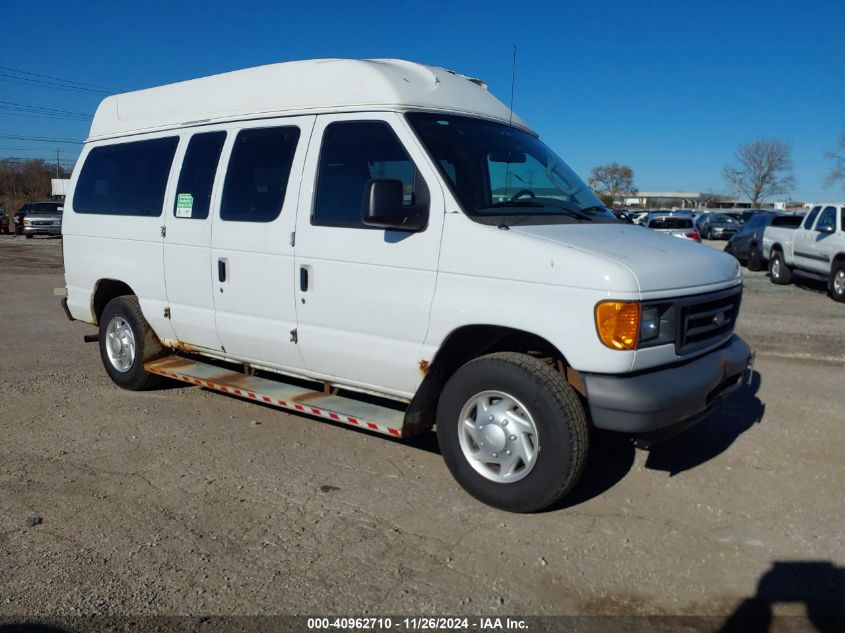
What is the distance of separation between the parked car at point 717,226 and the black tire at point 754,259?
73.9 ft

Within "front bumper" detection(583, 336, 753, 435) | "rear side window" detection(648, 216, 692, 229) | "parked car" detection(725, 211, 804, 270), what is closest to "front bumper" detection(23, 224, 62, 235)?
"rear side window" detection(648, 216, 692, 229)

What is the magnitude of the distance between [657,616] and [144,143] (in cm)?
534

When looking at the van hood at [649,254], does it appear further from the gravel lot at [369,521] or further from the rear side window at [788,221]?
the rear side window at [788,221]

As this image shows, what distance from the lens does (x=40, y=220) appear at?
30.2m

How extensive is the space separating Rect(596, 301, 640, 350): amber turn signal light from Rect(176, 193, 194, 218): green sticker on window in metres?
3.45

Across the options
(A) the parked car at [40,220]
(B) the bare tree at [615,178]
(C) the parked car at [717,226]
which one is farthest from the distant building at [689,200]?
(A) the parked car at [40,220]

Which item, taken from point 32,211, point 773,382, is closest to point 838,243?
point 773,382

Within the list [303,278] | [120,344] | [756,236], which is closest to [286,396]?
[303,278]

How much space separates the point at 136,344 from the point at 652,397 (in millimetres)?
4498

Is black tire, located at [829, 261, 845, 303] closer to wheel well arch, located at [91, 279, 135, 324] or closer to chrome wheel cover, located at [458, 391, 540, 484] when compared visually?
chrome wheel cover, located at [458, 391, 540, 484]

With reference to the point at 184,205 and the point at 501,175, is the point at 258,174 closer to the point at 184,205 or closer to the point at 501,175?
the point at 184,205

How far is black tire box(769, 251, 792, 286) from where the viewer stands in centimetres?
1597

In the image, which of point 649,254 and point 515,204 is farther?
point 515,204

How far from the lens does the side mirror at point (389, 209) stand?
4.02 metres
